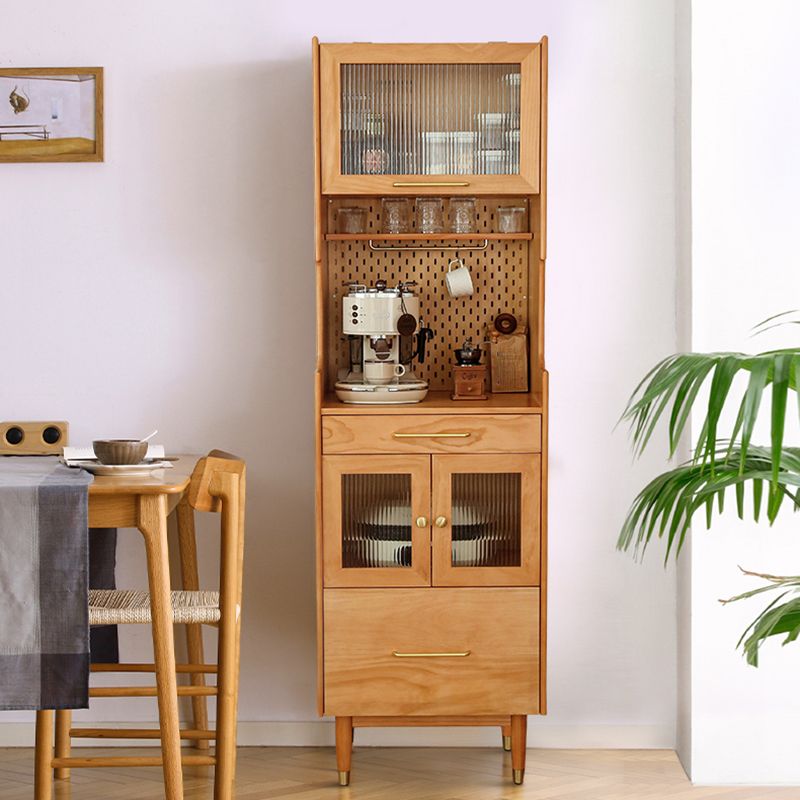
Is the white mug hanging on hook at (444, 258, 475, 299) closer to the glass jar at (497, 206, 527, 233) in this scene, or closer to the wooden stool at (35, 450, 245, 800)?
the glass jar at (497, 206, 527, 233)

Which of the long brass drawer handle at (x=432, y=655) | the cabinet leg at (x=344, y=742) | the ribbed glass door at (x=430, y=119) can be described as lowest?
the cabinet leg at (x=344, y=742)

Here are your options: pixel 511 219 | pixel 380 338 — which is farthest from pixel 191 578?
pixel 511 219

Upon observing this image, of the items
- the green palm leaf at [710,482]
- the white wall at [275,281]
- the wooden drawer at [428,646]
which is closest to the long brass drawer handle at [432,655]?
the wooden drawer at [428,646]

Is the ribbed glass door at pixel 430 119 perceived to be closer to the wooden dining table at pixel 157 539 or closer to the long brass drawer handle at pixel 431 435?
the long brass drawer handle at pixel 431 435

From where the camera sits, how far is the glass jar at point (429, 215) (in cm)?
315

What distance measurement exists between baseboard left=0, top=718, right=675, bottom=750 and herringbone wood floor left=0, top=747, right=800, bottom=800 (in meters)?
0.02

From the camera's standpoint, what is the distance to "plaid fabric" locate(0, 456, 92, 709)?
2.41m

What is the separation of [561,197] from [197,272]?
108 centimetres

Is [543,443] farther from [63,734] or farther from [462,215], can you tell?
[63,734]

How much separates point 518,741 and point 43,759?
121cm

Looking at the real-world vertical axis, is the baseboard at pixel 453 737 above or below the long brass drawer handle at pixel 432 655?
below

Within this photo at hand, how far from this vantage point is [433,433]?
2.89 m

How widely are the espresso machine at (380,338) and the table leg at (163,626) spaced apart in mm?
724

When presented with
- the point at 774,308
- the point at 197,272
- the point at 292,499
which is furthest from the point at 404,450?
the point at 774,308
